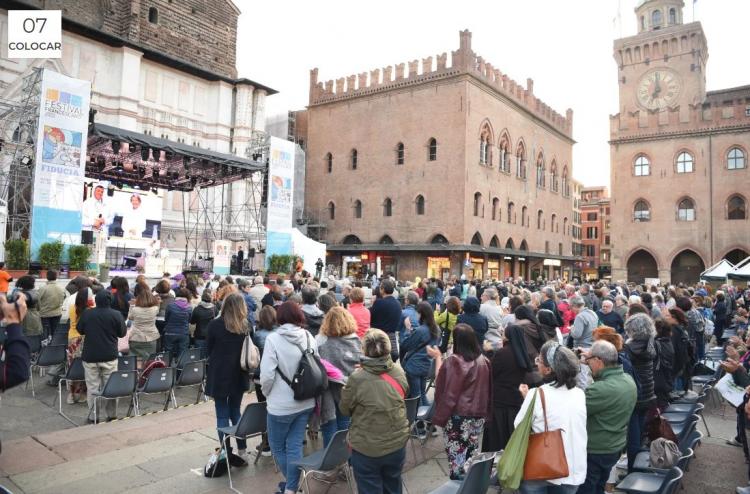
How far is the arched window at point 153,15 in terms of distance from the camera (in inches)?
1159

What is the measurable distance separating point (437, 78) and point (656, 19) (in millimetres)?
21451

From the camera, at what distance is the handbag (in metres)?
2.99

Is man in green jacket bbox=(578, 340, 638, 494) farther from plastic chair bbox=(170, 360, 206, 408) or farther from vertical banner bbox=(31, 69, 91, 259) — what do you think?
vertical banner bbox=(31, 69, 91, 259)

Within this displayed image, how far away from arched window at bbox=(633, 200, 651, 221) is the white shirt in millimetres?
37691

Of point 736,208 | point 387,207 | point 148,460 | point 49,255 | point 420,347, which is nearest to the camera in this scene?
point 148,460

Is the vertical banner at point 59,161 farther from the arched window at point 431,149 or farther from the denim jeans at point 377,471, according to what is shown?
the arched window at point 431,149

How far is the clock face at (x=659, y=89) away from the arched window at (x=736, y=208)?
814cm

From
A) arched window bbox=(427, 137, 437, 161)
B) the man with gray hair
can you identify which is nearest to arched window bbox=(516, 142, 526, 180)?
arched window bbox=(427, 137, 437, 161)

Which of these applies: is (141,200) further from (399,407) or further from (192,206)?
(399,407)

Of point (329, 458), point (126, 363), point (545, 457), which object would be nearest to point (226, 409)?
point (329, 458)

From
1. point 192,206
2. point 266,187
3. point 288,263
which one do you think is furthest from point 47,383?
point 192,206

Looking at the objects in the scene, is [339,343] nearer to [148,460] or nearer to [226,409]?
[226,409]

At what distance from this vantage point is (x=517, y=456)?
3.01m

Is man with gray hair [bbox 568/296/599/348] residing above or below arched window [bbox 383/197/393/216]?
below
